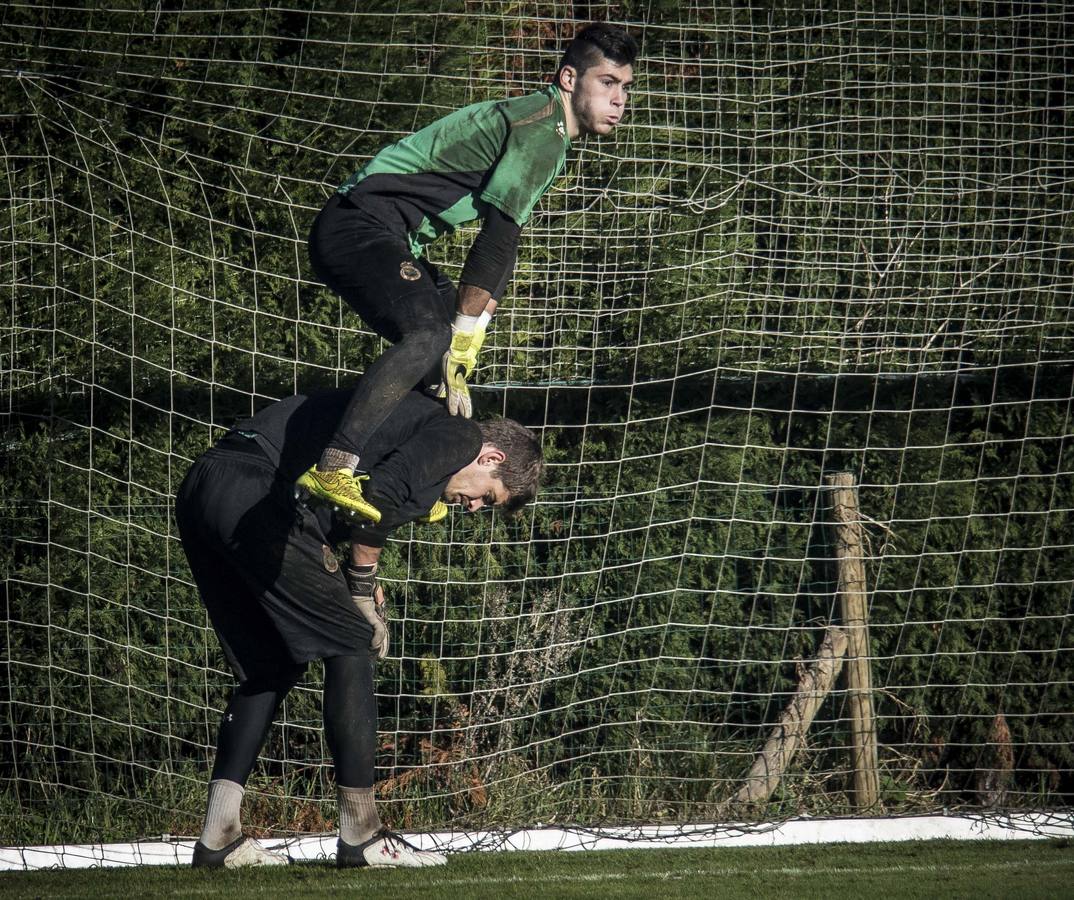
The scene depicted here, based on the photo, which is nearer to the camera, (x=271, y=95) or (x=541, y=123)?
(x=541, y=123)

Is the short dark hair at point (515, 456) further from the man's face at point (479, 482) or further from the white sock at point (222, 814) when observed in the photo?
the white sock at point (222, 814)

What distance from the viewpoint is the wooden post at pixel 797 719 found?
4.87m

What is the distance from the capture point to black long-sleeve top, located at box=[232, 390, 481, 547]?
313cm

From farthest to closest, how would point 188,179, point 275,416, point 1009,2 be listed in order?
point 1009,2
point 188,179
point 275,416

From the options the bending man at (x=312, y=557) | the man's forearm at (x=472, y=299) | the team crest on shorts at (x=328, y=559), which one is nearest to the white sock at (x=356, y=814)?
the bending man at (x=312, y=557)

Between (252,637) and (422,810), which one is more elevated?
(252,637)

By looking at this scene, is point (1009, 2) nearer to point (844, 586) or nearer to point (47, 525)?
point (844, 586)

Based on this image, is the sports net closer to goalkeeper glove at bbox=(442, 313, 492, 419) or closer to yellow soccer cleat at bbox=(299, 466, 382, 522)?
goalkeeper glove at bbox=(442, 313, 492, 419)

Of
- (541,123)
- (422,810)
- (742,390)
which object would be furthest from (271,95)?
(422,810)

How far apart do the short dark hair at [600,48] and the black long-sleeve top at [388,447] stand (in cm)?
109

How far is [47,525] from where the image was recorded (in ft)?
15.3

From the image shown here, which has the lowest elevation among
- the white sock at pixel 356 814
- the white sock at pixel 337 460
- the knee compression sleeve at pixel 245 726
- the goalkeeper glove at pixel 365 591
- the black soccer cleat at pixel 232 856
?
the black soccer cleat at pixel 232 856

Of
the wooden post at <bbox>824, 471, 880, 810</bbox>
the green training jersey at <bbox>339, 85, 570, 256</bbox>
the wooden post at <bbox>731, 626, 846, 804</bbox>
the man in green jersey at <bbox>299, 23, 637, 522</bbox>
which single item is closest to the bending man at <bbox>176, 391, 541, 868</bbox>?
the man in green jersey at <bbox>299, 23, 637, 522</bbox>

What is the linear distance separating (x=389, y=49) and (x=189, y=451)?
1.84 meters
